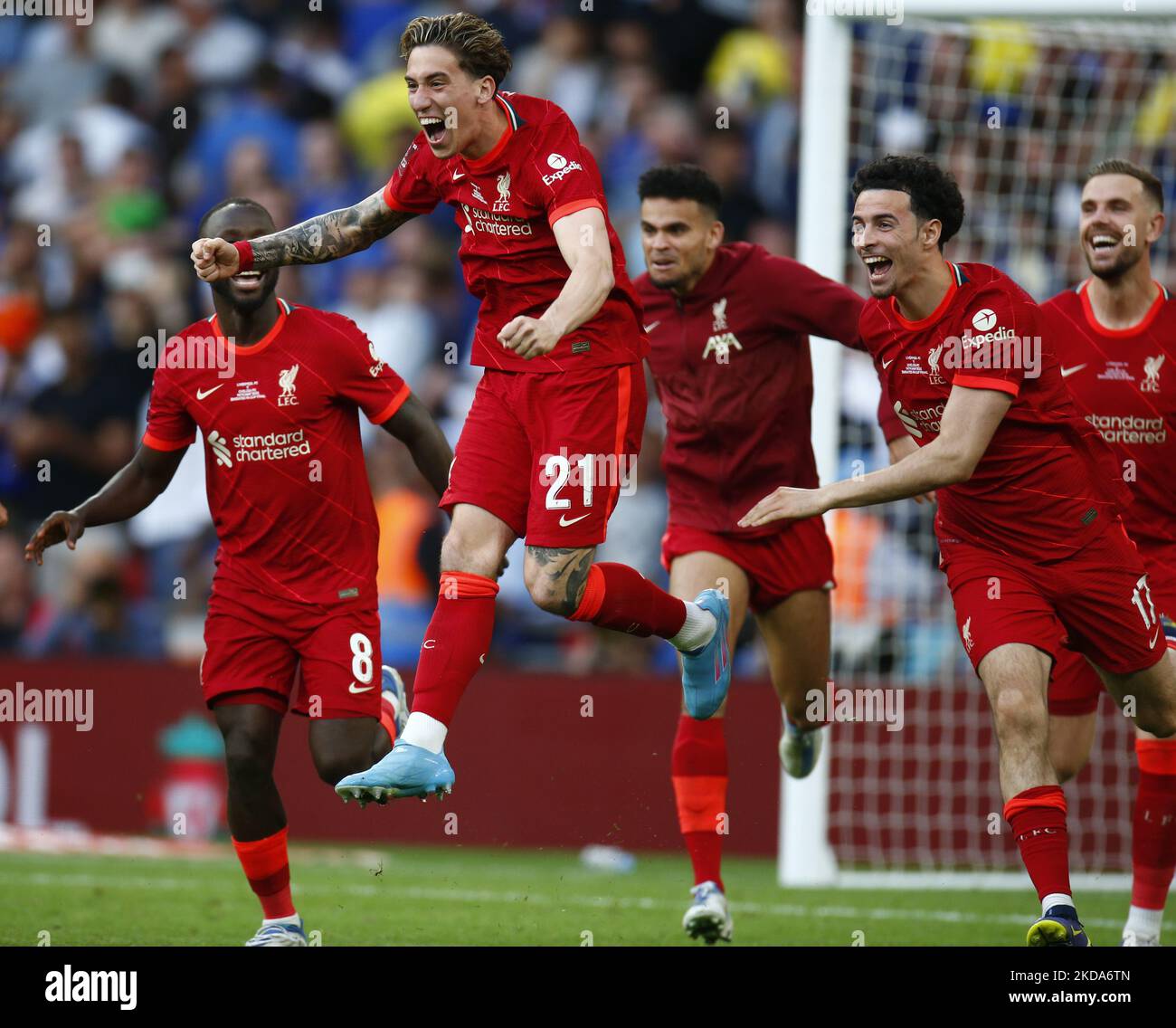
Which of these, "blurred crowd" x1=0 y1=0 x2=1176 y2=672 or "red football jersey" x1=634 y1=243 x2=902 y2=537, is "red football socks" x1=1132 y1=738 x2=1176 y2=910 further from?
"blurred crowd" x1=0 y1=0 x2=1176 y2=672

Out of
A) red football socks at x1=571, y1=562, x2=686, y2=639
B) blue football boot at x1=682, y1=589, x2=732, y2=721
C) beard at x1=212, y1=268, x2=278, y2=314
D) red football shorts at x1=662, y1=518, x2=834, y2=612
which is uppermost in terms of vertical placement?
beard at x1=212, y1=268, x2=278, y2=314

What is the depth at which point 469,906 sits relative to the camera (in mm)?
8117

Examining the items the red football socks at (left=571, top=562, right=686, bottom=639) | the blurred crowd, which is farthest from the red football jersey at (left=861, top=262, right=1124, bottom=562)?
the blurred crowd

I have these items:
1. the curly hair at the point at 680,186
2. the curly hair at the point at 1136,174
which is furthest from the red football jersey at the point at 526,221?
the curly hair at the point at 1136,174

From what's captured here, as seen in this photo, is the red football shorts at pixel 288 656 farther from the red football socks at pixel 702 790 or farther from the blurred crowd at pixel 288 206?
the blurred crowd at pixel 288 206

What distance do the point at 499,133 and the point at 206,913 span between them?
12.3 feet

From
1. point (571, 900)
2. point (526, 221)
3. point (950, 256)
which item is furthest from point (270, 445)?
point (950, 256)

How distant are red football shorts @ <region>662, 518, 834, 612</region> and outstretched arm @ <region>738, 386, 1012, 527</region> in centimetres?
148

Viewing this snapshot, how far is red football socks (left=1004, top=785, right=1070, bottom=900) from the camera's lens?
5.66 metres

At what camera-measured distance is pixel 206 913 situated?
7637mm

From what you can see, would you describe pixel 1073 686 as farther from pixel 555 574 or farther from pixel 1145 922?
pixel 555 574

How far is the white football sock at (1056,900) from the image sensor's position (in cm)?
558

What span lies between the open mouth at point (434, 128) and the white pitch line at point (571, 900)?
3.85 m

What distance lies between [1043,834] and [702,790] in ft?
6.15
